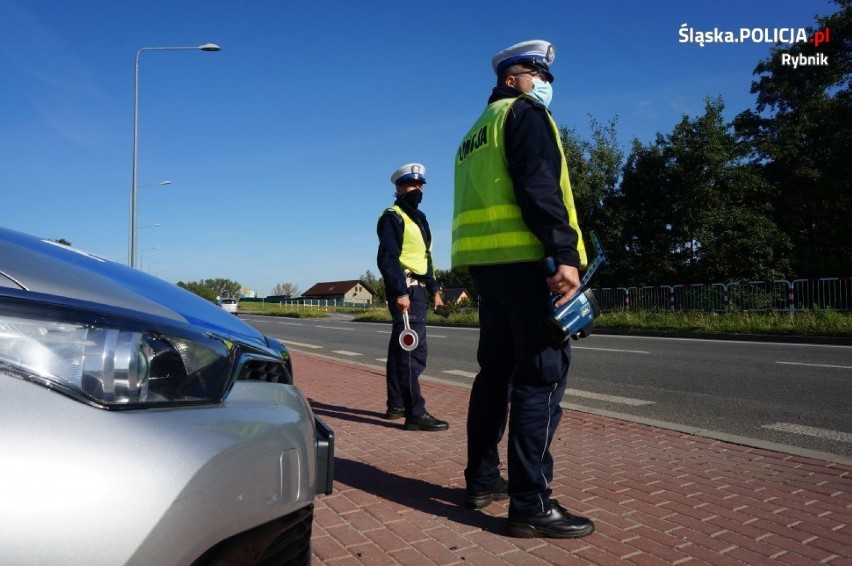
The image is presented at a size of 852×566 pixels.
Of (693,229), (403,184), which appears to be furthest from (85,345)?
(693,229)

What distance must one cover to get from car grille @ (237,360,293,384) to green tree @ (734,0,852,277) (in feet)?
101

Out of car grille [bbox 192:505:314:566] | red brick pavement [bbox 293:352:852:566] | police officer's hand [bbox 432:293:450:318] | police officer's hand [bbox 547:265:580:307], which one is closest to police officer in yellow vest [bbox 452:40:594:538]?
police officer's hand [bbox 547:265:580:307]

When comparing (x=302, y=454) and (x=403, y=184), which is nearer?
(x=302, y=454)

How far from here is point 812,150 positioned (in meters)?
31.0

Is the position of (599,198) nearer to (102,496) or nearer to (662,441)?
(662,441)

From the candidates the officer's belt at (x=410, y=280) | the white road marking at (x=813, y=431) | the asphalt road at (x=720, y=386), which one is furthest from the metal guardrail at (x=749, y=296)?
the officer's belt at (x=410, y=280)

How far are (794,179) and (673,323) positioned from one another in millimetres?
17735

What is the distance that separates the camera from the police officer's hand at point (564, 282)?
257cm

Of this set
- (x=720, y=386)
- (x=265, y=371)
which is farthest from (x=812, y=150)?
(x=265, y=371)

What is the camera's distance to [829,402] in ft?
20.7

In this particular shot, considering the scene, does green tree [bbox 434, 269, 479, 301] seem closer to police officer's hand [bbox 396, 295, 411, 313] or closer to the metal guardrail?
police officer's hand [bbox 396, 295, 411, 313]

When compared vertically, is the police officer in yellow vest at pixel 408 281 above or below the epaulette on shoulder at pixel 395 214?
below

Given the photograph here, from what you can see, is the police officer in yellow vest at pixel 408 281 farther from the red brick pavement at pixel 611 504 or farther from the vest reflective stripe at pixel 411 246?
the red brick pavement at pixel 611 504

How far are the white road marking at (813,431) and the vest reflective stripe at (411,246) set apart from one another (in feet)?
10.1
